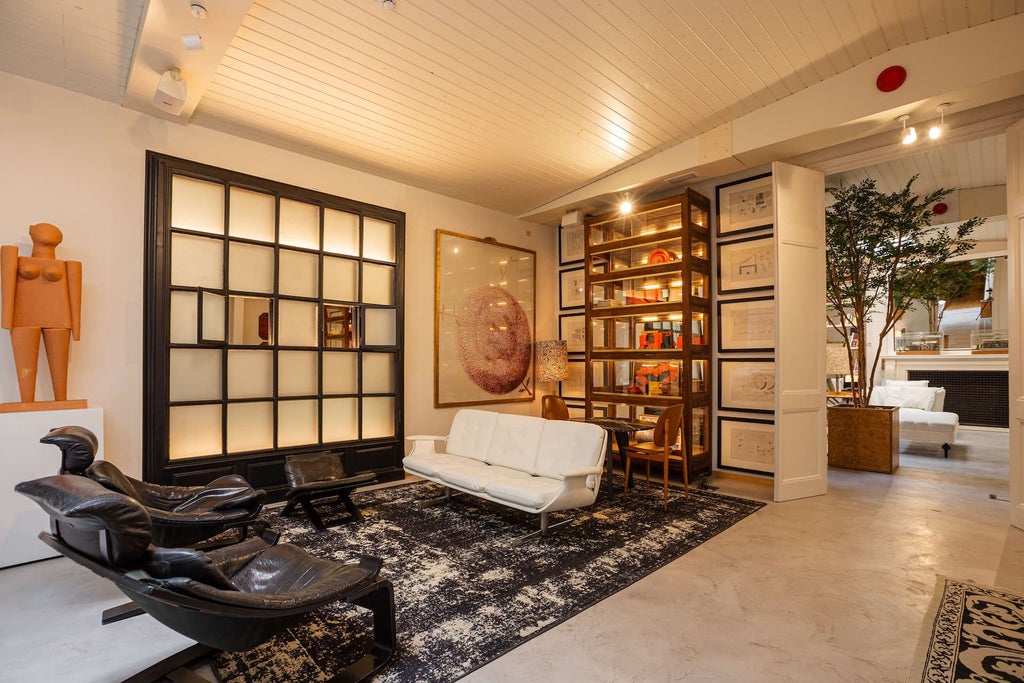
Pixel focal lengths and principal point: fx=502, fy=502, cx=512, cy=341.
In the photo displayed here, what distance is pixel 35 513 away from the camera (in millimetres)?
3244

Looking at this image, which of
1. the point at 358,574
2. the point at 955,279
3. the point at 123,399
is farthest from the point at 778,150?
the point at 123,399

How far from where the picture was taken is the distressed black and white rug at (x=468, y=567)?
2.20 metres

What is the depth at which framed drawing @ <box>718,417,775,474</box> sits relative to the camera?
521cm

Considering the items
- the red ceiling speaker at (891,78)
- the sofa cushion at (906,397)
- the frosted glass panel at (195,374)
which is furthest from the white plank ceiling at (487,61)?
the sofa cushion at (906,397)

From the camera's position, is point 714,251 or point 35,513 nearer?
point 35,513

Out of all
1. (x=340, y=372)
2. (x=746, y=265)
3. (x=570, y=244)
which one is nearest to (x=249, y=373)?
(x=340, y=372)

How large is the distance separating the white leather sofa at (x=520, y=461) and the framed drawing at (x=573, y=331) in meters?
2.60

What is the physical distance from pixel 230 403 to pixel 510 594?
3094 mm

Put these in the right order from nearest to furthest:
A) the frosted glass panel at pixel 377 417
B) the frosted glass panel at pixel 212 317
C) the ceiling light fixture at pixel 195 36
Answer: the ceiling light fixture at pixel 195 36 → the frosted glass panel at pixel 212 317 → the frosted glass panel at pixel 377 417

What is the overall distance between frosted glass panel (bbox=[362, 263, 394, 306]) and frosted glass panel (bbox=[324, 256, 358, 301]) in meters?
0.12

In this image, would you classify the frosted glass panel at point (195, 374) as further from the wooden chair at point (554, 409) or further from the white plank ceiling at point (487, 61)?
the wooden chair at point (554, 409)

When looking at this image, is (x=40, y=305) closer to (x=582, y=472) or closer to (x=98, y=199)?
(x=98, y=199)

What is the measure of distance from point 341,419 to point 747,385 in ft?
14.1

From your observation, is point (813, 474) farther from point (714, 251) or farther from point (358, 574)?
point (358, 574)
